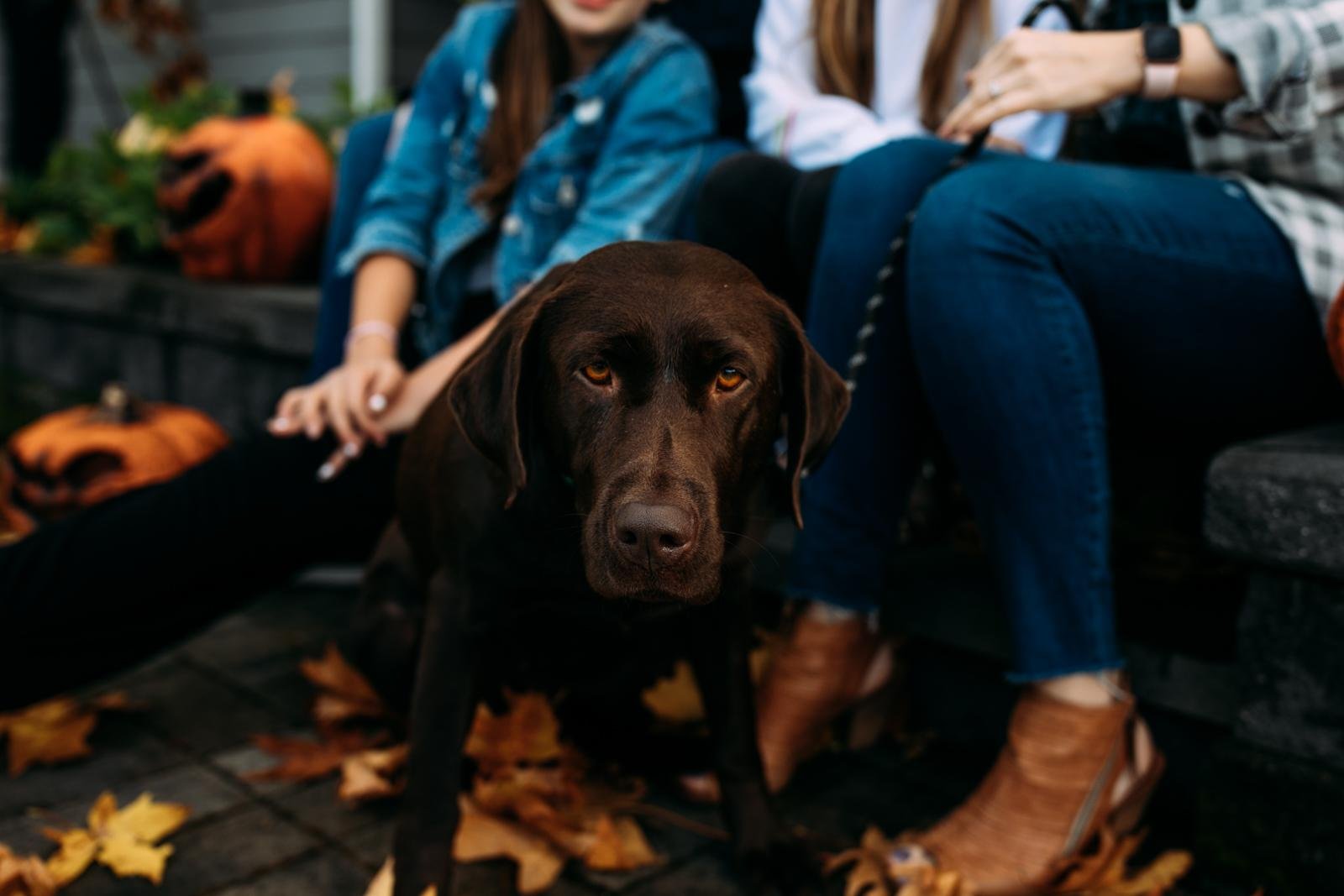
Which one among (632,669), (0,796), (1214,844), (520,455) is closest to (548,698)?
(632,669)

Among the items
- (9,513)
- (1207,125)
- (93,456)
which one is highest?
(1207,125)

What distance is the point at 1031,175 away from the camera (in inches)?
77.2

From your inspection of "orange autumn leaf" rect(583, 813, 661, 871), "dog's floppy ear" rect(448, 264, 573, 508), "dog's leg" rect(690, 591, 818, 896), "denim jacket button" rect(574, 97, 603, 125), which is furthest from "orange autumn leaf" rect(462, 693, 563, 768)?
"denim jacket button" rect(574, 97, 603, 125)

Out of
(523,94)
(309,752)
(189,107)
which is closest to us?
(309,752)

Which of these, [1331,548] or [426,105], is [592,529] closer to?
[1331,548]

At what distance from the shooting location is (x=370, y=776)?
2.25 meters

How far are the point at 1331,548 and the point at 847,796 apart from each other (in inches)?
40.6

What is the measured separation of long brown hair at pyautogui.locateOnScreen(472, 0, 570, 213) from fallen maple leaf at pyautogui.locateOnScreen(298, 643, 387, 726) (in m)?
1.16

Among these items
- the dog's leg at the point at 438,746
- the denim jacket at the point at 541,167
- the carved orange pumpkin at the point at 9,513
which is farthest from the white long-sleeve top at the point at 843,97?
the carved orange pumpkin at the point at 9,513

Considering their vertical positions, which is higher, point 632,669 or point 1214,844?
point 632,669

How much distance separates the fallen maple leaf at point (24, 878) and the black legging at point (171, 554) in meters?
0.55

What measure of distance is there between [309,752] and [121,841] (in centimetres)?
46

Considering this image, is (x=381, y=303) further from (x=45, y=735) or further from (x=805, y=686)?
(x=805, y=686)

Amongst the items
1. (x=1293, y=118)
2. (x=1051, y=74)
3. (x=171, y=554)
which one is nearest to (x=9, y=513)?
(x=171, y=554)
